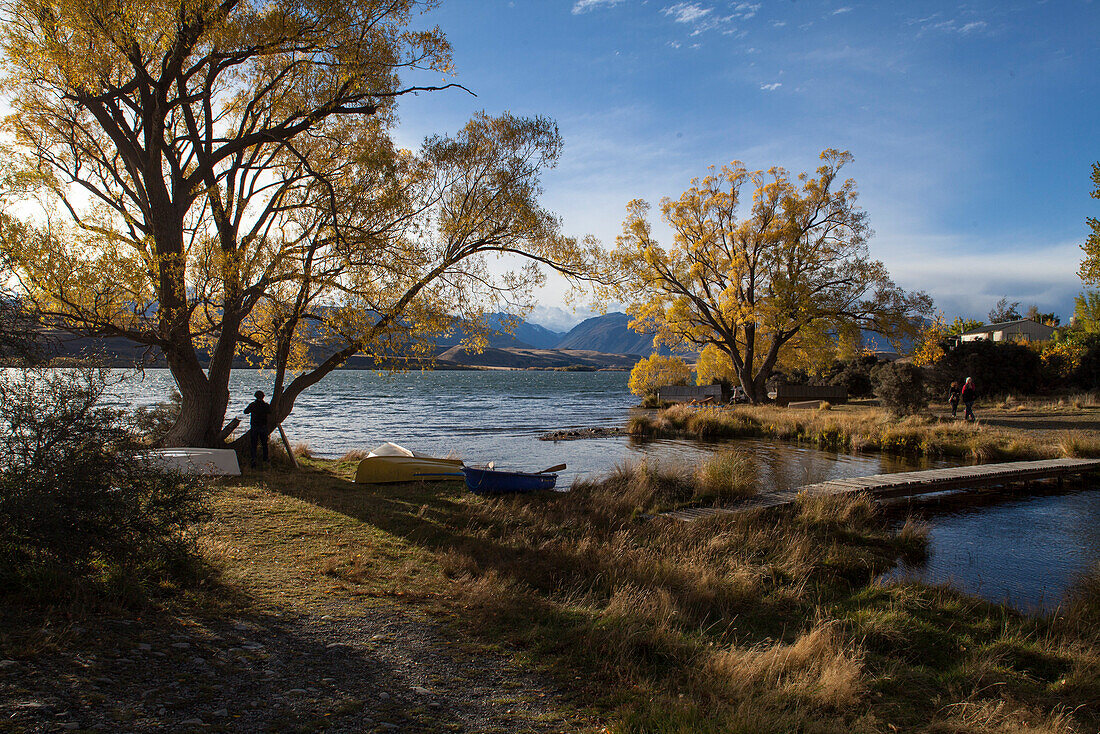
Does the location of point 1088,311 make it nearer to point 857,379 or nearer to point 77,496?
point 857,379

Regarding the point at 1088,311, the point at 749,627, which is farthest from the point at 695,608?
the point at 1088,311

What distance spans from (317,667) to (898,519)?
46.9ft

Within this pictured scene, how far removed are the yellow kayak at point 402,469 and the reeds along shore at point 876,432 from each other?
18.4 m

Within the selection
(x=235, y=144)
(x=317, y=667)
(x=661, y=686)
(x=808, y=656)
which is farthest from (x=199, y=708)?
(x=235, y=144)

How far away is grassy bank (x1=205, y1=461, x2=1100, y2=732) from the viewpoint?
16.8 ft

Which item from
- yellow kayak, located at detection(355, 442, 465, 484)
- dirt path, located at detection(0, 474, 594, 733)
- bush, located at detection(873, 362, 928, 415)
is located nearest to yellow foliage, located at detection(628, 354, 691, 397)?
bush, located at detection(873, 362, 928, 415)

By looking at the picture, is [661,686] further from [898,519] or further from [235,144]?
[235,144]

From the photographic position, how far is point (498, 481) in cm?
1462

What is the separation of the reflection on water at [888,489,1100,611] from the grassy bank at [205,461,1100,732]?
25.7 inches

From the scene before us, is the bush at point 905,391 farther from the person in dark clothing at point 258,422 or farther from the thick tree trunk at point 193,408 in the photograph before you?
the thick tree trunk at point 193,408

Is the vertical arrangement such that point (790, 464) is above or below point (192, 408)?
below

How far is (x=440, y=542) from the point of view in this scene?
9.73 meters

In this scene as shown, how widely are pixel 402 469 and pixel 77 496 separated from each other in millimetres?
10812

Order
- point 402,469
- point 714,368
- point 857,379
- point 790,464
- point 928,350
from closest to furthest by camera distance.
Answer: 1. point 402,469
2. point 790,464
3. point 928,350
4. point 714,368
5. point 857,379
